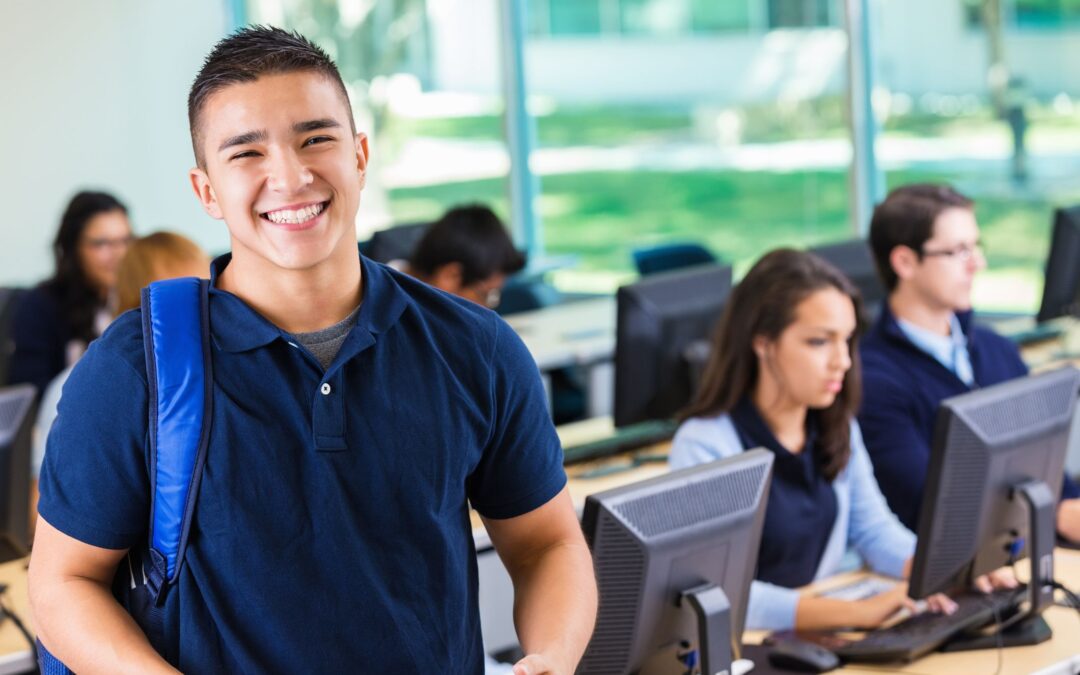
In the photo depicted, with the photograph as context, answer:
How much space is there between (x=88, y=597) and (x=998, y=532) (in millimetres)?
1820

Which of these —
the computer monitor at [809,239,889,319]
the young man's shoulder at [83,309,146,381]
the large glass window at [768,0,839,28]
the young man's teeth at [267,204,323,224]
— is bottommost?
the computer monitor at [809,239,889,319]

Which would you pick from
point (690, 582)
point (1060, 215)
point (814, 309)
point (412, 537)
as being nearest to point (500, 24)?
point (1060, 215)

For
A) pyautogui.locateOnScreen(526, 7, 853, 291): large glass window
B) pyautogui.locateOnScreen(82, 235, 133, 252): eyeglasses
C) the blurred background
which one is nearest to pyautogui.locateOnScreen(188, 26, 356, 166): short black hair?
pyautogui.locateOnScreen(82, 235, 133, 252): eyeglasses

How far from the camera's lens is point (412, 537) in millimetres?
1480

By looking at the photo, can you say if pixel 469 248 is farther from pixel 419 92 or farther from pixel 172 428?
pixel 419 92

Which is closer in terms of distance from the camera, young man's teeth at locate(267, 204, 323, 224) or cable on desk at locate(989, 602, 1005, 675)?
young man's teeth at locate(267, 204, 323, 224)

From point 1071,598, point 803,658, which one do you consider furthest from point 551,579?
point 1071,598

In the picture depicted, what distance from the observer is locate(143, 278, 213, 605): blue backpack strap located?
1.40m

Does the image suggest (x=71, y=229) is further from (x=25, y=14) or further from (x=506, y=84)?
(x=506, y=84)

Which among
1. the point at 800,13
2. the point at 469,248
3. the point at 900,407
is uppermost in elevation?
the point at 800,13

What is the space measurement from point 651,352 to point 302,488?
2.36 m

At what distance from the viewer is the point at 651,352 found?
3736 mm

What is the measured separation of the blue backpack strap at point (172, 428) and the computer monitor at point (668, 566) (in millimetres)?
→ 844

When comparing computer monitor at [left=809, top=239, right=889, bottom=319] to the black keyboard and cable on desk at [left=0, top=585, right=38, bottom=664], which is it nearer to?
the black keyboard
